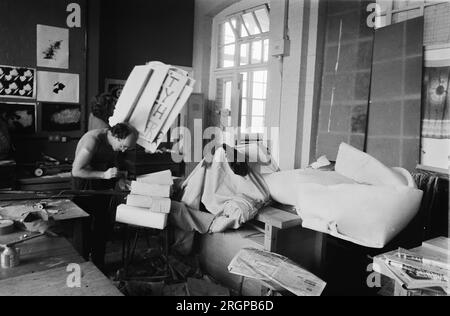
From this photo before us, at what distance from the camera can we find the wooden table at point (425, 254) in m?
1.73

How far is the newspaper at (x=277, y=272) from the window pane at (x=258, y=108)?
401 cm

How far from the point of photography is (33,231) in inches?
89.7

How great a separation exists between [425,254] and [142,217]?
5.78ft

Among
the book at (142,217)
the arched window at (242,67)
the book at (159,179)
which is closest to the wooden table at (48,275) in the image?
the book at (142,217)

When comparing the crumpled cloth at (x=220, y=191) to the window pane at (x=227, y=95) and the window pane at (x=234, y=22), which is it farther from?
the window pane at (x=234, y=22)

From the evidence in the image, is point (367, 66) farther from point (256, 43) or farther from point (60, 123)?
point (60, 123)

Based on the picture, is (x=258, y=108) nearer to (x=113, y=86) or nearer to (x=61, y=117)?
(x=113, y=86)

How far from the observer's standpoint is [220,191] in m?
2.94

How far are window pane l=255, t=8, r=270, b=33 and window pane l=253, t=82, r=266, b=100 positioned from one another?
31.3 inches

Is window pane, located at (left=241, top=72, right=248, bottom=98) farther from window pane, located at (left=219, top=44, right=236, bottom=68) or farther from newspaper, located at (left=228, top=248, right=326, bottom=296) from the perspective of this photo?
newspaper, located at (left=228, top=248, right=326, bottom=296)

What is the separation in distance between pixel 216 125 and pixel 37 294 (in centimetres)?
513

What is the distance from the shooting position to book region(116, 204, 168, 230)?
8.84 ft

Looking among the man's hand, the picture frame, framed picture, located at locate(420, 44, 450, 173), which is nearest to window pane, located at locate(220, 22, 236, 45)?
the picture frame
